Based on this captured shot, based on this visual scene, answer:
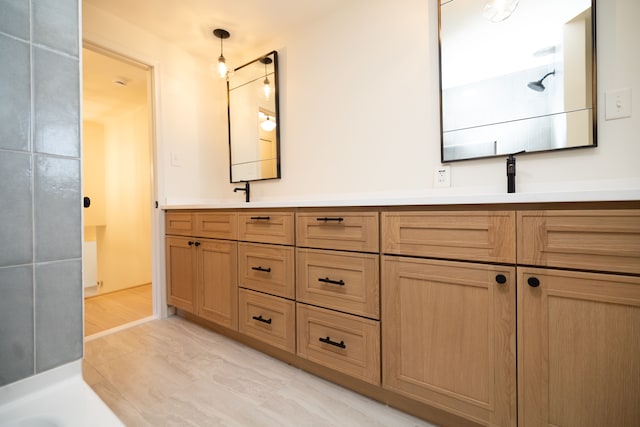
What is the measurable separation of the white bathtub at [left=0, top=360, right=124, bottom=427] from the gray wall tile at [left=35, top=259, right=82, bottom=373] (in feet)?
0.13

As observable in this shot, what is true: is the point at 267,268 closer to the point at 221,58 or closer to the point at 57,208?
the point at 57,208

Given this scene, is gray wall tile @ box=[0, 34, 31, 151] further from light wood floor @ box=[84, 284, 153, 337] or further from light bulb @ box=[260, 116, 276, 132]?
light wood floor @ box=[84, 284, 153, 337]

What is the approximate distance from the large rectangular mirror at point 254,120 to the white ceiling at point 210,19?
196 mm

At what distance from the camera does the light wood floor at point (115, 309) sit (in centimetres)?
222

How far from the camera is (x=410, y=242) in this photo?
115 cm

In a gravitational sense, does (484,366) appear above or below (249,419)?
above

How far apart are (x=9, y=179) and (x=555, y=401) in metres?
1.77

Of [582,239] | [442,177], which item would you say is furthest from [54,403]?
[442,177]

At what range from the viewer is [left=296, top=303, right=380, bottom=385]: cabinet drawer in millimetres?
1237

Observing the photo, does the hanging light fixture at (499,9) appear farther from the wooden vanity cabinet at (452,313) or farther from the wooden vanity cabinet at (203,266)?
the wooden vanity cabinet at (203,266)

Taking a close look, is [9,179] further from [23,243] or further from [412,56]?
[412,56]

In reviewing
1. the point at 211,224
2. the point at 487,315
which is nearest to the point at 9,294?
the point at 211,224

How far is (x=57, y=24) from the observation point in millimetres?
899

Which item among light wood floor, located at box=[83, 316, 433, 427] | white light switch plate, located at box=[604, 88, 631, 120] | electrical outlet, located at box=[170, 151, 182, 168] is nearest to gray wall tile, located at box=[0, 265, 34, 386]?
light wood floor, located at box=[83, 316, 433, 427]
